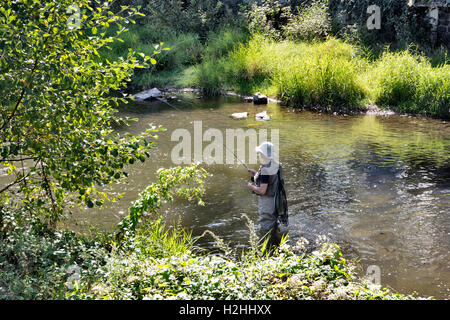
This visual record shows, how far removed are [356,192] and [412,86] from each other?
7.87 meters

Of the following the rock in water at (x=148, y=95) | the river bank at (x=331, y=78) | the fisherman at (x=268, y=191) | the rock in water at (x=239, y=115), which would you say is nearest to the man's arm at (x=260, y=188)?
the fisherman at (x=268, y=191)

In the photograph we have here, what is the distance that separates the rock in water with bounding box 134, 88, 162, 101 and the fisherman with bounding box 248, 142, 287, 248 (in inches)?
491

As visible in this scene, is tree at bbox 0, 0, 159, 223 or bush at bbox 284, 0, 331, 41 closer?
tree at bbox 0, 0, 159, 223

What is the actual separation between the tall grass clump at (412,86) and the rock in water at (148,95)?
8.70 m

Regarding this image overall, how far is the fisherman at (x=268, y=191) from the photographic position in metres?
6.77

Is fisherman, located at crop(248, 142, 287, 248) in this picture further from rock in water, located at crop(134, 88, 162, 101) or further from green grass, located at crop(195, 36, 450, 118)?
rock in water, located at crop(134, 88, 162, 101)

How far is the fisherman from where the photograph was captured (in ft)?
22.2

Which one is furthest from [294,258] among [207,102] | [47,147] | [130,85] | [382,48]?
[130,85]

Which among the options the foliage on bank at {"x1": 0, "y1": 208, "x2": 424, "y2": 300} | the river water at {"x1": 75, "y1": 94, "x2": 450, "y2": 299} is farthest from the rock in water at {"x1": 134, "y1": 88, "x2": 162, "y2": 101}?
the foliage on bank at {"x1": 0, "y1": 208, "x2": 424, "y2": 300}

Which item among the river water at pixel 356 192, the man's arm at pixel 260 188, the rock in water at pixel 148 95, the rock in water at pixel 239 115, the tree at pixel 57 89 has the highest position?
the tree at pixel 57 89

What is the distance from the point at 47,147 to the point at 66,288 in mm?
1445

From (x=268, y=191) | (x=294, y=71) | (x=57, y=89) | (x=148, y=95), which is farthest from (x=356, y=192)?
(x=148, y=95)

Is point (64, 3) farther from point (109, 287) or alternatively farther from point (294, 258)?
point (294, 258)

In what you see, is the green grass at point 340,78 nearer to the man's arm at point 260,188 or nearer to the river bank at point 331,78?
the river bank at point 331,78
